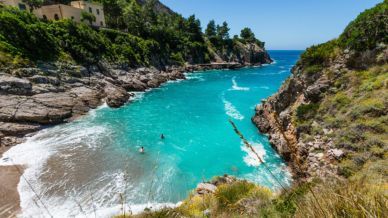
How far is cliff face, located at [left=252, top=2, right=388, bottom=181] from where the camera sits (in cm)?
1270

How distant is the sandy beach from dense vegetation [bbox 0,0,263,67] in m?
19.1

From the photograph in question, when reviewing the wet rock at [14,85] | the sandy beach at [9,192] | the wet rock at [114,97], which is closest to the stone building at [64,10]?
the wet rock at [114,97]

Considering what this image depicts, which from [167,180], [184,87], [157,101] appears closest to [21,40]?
[157,101]

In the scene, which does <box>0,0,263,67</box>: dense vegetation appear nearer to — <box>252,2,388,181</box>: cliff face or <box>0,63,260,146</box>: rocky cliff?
<box>0,63,260,146</box>: rocky cliff

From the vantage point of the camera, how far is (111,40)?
53.8 metres

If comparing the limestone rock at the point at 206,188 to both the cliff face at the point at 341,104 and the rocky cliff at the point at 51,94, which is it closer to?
the cliff face at the point at 341,104

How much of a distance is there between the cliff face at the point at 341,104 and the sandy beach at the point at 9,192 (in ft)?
52.9

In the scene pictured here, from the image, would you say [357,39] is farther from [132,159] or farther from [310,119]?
[132,159]

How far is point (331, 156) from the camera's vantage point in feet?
43.9

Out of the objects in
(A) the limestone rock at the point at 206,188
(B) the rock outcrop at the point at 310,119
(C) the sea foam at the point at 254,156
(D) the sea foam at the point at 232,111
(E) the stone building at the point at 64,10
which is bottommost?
(D) the sea foam at the point at 232,111

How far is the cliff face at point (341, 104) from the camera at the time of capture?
41.7 feet

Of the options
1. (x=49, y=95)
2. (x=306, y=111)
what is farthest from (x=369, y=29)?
(x=49, y=95)

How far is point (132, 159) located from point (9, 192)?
8.29 metres

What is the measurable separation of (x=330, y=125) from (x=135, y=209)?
15131mm
